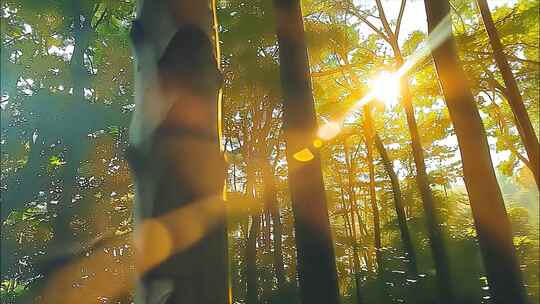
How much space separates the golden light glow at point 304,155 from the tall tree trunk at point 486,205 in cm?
302

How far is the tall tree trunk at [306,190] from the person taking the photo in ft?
13.1

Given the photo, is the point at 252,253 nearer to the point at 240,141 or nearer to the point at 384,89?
the point at 240,141

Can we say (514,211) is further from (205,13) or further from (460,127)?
(205,13)

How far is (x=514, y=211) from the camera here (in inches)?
981

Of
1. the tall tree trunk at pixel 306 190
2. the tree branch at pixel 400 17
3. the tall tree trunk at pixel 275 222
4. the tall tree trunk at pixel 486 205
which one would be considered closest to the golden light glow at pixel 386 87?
the tree branch at pixel 400 17

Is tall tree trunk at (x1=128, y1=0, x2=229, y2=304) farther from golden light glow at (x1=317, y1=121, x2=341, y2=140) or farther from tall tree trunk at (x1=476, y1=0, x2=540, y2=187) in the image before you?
golden light glow at (x1=317, y1=121, x2=341, y2=140)

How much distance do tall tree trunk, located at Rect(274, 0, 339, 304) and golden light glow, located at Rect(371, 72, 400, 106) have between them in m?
12.1

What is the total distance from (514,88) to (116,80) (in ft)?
42.5

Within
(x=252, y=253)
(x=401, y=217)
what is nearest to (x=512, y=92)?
(x=401, y=217)

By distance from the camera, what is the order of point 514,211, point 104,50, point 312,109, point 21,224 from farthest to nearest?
point 514,211, point 104,50, point 21,224, point 312,109

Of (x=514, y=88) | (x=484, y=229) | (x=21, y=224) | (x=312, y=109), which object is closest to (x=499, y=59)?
(x=514, y=88)

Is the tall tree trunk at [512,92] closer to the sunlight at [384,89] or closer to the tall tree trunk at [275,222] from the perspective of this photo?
the sunlight at [384,89]

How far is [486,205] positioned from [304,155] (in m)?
3.29

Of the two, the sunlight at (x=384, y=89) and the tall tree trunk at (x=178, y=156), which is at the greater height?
the sunlight at (x=384, y=89)
